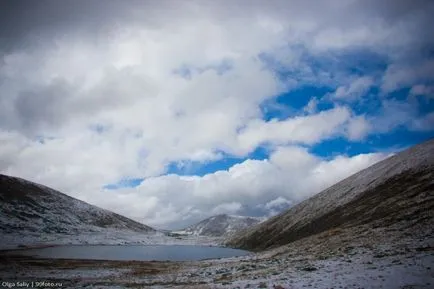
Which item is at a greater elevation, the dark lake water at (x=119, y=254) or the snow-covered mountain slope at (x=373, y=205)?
the snow-covered mountain slope at (x=373, y=205)

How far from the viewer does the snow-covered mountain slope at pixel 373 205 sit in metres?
58.3

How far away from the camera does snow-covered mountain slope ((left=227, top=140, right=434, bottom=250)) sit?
191ft

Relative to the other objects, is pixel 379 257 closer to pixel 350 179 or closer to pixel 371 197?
pixel 371 197

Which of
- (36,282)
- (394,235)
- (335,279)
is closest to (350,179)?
(394,235)

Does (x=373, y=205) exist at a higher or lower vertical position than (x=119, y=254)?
higher

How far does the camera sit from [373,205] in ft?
254

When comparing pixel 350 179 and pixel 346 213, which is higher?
pixel 350 179

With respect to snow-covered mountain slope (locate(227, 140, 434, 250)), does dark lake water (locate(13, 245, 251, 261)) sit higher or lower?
lower

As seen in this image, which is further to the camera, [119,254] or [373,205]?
Result: [119,254]

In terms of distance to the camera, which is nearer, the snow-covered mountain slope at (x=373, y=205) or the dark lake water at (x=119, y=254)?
the snow-covered mountain slope at (x=373, y=205)

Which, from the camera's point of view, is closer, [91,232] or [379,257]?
[379,257]

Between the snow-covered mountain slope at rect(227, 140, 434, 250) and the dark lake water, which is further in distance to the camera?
the dark lake water

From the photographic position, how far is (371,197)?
8675 centimetres

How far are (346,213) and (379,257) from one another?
53.3 m
